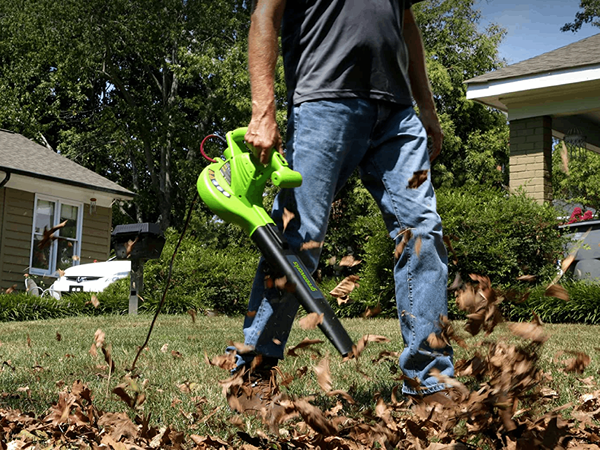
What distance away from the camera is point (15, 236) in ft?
52.5

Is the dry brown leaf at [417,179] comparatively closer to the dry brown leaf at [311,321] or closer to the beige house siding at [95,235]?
the dry brown leaf at [311,321]

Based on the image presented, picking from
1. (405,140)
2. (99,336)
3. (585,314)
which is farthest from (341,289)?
(585,314)

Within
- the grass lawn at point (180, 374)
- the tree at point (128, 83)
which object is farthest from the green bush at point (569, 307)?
the tree at point (128, 83)

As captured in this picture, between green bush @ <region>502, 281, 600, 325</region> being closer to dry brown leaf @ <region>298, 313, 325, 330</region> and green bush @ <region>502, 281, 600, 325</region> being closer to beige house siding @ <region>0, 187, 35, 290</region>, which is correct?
dry brown leaf @ <region>298, 313, 325, 330</region>

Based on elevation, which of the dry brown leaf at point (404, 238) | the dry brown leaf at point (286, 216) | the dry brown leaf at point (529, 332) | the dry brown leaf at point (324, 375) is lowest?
the dry brown leaf at point (324, 375)

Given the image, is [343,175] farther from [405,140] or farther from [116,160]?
[116,160]

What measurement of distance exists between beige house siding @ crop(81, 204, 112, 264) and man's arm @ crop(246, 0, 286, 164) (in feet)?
52.7

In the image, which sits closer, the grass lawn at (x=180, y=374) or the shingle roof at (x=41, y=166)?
the grass lawn at (x=180, y=374)

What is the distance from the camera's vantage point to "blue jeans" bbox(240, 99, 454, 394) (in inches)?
101

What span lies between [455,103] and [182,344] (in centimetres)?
1752

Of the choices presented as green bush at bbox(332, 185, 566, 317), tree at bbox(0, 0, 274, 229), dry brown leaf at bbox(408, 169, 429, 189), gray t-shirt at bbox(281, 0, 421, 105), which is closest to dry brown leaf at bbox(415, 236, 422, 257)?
dry brown leaf at bbox(408, 169, 429, 189)

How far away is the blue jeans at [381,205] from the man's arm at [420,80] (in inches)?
16.1

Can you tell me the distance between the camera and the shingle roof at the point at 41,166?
52.5 ft

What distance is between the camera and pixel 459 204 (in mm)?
8992
